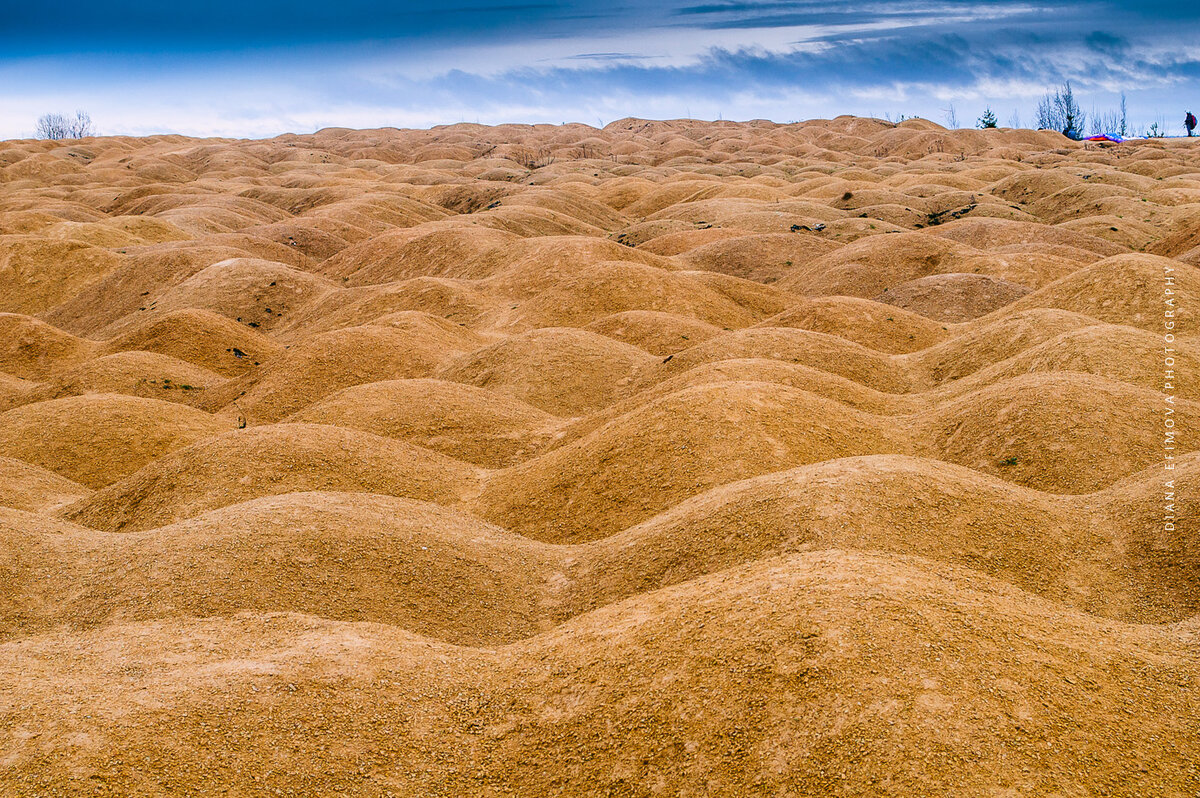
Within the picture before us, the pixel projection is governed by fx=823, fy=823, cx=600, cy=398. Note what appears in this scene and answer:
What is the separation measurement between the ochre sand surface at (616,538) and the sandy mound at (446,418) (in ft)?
0.64

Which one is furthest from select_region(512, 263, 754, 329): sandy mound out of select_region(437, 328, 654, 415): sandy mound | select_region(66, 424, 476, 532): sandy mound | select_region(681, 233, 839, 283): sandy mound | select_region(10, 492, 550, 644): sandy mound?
select_region(10, 492, 550, 644): sandy mound

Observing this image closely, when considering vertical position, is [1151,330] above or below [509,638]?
above

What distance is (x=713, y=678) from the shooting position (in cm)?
1180

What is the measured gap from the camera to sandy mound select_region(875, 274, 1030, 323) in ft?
147

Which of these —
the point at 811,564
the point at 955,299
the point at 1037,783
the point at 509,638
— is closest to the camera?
the point at 1037,783

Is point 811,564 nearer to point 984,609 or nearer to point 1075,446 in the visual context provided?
point 984,609

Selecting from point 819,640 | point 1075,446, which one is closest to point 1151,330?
point 1075,446

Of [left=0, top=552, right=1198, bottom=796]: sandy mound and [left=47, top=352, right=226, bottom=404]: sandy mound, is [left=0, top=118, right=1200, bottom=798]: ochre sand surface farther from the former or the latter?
[left=47, top=352, right=226, bottom=404]: sandy mound

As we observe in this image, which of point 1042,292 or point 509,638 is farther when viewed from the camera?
point 1042,292

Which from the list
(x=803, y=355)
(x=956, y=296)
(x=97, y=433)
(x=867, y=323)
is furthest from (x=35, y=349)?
(x=956, y=296)

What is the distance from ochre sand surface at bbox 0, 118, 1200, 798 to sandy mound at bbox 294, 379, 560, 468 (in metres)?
0.19

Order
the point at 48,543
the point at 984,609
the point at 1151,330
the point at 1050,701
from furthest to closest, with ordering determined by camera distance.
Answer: the point at 1151,330, the point at 48,543, the point at 984,609, the point at 1050,701

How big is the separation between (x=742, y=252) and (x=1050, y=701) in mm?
53616

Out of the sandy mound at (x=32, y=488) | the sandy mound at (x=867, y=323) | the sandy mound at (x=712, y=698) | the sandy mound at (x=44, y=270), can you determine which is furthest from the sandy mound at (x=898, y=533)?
the sandy mound at (x=44, y=270)
